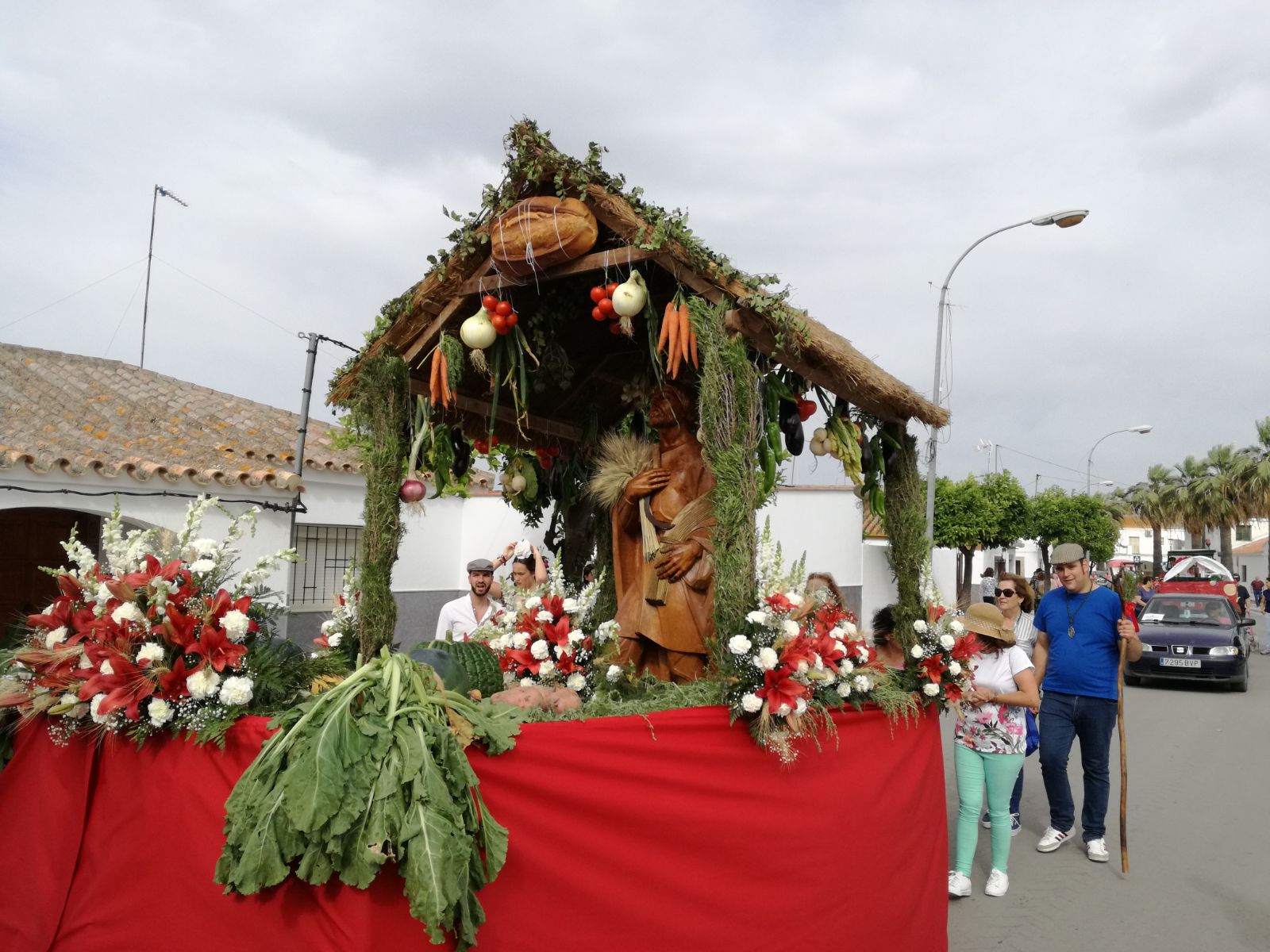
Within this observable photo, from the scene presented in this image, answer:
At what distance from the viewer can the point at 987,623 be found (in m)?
5.26

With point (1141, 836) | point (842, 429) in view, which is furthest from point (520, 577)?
point (1141, 836)

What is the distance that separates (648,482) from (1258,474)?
40.7m

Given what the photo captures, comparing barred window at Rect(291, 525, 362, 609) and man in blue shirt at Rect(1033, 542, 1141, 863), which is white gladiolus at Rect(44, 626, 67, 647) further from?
barred window at Rect(291, 525, 362, 609)

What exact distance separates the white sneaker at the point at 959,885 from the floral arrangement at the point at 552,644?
7.76 ft

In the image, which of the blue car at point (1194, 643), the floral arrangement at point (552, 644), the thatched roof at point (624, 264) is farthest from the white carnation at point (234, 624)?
the blue car at point (1194, 643)

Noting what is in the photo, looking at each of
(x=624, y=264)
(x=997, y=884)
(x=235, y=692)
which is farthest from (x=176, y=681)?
(x=997, y=884)

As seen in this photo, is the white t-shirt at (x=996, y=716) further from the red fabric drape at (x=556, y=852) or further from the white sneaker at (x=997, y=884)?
the red fabric drape at (x=556, y=852)

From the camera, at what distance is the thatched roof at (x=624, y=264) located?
4.02 m

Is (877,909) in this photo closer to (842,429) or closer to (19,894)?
(842,429)

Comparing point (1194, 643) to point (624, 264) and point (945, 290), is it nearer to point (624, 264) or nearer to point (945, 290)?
point (945, 290)

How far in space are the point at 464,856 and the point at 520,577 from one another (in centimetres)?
396

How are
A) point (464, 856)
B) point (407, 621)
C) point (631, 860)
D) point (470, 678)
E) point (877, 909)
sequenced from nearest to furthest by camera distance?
1. point (464, 856)
2. point (631, 860)
3. point (877, 909)
4. point (470, 678)
5. point (407, 621)

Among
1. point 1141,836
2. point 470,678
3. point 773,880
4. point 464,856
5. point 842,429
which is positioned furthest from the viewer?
point 1141,836

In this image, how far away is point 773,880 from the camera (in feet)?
11.6
